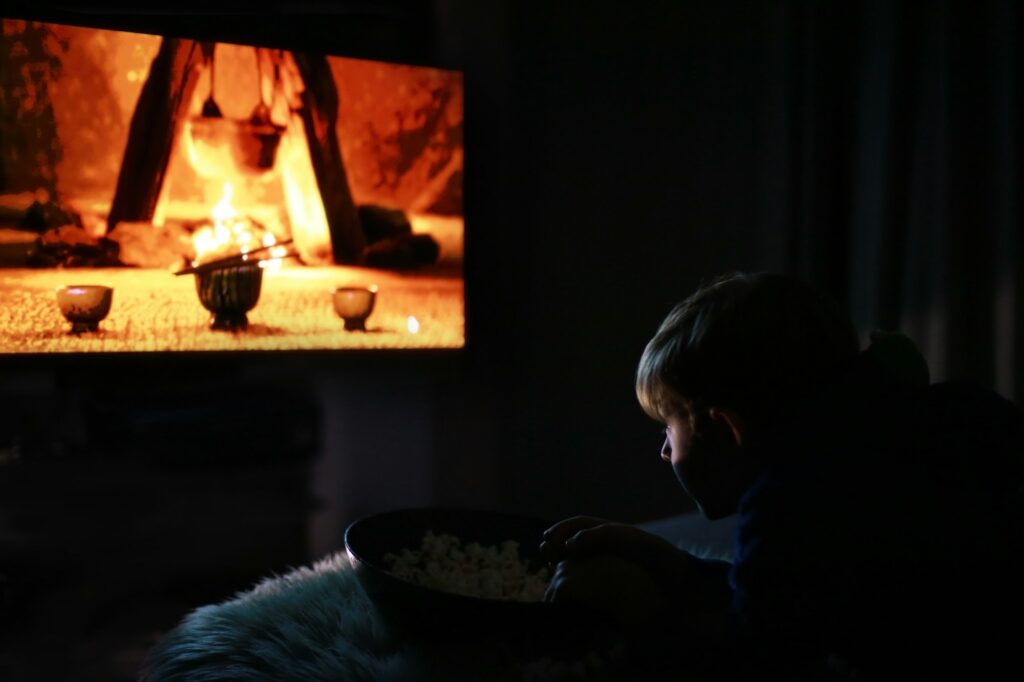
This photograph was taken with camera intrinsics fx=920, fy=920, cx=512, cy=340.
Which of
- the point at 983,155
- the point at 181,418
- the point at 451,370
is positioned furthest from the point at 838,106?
the point at 181,418

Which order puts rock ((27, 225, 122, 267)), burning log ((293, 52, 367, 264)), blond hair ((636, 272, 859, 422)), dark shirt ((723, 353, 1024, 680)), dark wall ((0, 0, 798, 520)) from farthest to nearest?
dark wall ((0, 0, 798, 520))
burning log ((293, 52, 367, 264))
rock ((27, 225, 122, 267))
blond hair ((636, 272, 859, 422))
dark shirt ((723, 353, 1024, 680))

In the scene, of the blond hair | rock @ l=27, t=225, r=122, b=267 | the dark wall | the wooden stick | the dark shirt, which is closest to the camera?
the dark shirt

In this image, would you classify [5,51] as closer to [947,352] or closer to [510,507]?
[510,507]

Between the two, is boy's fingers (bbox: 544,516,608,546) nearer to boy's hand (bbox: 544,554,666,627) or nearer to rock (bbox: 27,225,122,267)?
boy's hand (bbox: 544,554,666,627)

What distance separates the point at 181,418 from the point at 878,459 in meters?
1.32

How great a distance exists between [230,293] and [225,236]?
0.35 feet

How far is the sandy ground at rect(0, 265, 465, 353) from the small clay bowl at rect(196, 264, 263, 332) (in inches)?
0.6

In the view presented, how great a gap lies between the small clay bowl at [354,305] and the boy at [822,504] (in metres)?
0.96

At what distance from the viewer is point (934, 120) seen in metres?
1.82

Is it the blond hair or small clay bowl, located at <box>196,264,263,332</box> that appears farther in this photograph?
small clay bowl, located at <box>196,264,263,332</box>

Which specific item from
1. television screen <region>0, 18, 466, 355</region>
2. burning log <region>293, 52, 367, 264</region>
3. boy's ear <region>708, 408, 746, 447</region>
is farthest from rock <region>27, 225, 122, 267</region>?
boy's ear <region>708, 408, 746, 447</region>

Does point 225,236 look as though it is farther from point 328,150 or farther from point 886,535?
point 886,535

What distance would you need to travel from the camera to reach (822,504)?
0.80 m

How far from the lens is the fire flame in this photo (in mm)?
1692
